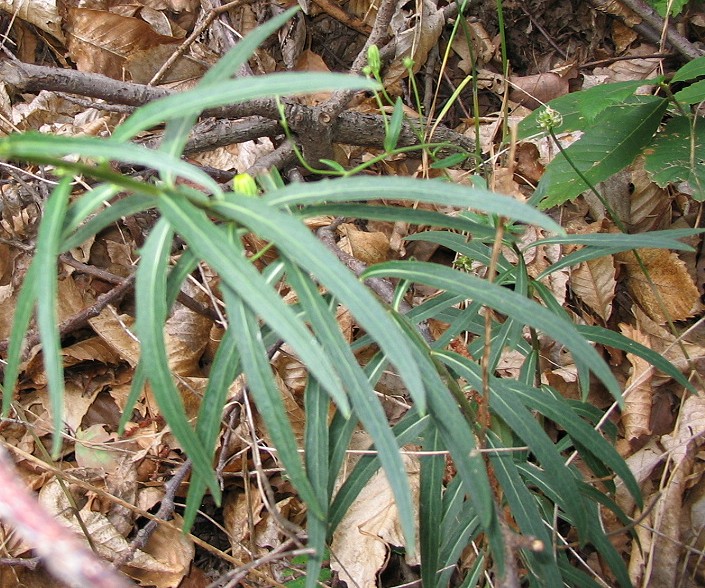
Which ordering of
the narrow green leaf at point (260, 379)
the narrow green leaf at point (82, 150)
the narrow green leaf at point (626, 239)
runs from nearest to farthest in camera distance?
the narrow green leaf at point (82, 150) < the narrow green leaf at point (260, 379) < the narrow green leaf at point (626, 239)

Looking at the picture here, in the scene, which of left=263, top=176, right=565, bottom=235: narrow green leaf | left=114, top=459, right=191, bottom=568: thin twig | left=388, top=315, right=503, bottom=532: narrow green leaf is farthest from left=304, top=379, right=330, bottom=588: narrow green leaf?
left=114, top=459, right=191, bottom=568: thin twig

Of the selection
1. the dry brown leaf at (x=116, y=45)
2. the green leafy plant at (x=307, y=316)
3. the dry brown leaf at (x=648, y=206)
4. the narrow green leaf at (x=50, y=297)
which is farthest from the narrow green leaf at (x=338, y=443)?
the dry brown leaf at (x=116, y=45)

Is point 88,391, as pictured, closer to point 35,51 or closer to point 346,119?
point 346,119

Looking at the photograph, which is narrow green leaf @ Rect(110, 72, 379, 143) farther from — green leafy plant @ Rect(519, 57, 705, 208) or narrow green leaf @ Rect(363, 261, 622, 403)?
green leafy plant @ Rect(519, 57, 705, 208)

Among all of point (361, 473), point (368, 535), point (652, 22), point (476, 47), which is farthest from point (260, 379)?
point (652, 22)

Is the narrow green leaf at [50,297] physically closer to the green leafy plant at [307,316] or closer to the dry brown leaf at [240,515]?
the green leafy plant at [307,316]
